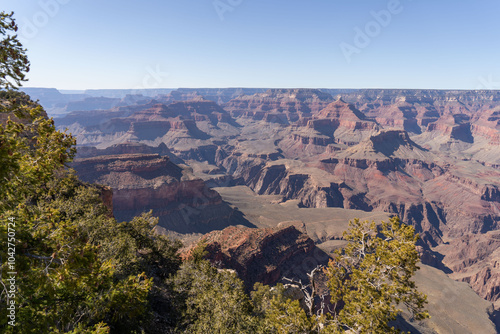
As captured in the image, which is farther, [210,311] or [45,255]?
[210,311]

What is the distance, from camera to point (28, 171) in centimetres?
791


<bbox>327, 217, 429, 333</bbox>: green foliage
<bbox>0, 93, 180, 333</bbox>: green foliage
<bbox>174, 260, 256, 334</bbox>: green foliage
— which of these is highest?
<bbox>0, 93, 180, 333</bbox>: green foliage

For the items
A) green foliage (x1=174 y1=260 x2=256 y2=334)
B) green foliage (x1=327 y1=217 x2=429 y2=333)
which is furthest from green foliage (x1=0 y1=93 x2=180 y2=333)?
green foliage (x1=327 y1=217 x2=429 y2=333)

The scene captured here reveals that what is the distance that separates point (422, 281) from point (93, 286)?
9629 centimetres

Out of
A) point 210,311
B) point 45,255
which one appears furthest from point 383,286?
point 45,255

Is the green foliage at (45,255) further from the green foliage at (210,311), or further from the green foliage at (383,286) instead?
the green foliage at (383,286)

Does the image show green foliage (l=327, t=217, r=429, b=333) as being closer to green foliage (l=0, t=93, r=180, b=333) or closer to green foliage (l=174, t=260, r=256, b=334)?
green foliage (l=174, t=260, r=256, b=334)

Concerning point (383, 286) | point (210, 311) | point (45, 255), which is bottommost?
point (210, 311)

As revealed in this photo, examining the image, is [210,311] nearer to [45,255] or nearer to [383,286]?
[383,286]

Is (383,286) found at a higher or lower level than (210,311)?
higher

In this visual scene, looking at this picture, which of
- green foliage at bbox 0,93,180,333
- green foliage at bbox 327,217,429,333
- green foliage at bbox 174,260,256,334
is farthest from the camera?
green foliage at bbox 174,260,256,334

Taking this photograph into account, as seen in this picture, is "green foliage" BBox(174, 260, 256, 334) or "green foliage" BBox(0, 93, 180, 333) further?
"green foliage" BBox(174, 260, 256, 334)

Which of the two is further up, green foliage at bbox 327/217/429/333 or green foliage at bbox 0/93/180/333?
green foliage at bbox 0/93/180/333

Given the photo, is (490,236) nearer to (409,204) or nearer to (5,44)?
(409,204)
